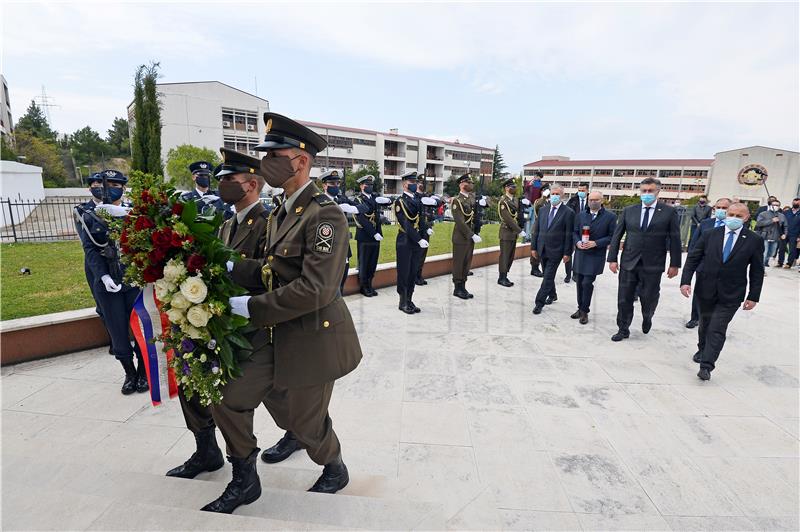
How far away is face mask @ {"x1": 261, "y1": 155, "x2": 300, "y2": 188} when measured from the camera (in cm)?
224

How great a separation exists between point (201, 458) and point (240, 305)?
132cm

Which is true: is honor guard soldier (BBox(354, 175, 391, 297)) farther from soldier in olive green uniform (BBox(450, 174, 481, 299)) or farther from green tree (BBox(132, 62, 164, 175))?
green tree (BBox(132, 62, 164, 175))

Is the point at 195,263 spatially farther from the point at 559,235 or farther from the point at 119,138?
the point at 119,138

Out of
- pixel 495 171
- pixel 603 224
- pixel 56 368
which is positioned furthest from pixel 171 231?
pixel 495 171

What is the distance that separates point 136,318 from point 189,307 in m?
1.15

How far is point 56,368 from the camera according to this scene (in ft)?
13.8

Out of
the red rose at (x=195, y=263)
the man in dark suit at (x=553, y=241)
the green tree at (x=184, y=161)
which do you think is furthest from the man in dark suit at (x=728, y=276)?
the green tree at (x=184, y=161)

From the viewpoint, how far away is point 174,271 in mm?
1924

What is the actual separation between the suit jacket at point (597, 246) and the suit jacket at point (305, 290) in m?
4.88

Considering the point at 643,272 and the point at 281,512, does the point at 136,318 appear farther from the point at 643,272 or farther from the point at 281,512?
the point at 643,272

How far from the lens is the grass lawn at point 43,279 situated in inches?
216

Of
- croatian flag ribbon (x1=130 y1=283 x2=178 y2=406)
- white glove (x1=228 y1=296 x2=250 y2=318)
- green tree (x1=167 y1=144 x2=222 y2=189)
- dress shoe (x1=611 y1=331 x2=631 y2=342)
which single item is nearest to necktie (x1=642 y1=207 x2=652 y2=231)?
dress shoe (x1=611 y1=331 x2=631 y2=342)

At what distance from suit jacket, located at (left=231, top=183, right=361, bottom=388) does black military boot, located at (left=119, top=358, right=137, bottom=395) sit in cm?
235

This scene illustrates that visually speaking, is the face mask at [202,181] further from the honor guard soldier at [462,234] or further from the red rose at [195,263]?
the honor guard soldier at [462,234]
